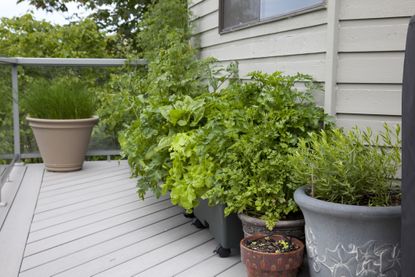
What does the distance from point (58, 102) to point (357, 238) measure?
11.2 feet

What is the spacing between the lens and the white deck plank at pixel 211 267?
7.98ft

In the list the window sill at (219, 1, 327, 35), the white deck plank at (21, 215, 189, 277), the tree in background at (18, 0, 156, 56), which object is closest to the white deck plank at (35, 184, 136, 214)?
the white deck plank at (21, 215, 189, 277)

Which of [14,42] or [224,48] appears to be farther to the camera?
[14,42]

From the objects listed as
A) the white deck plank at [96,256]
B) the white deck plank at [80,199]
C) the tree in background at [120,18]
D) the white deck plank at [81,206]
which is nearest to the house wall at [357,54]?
the white deck plank at [96,256]

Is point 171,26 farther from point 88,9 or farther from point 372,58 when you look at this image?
point 88,9

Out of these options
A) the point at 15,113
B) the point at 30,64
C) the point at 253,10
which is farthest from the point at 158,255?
the point at 30,64

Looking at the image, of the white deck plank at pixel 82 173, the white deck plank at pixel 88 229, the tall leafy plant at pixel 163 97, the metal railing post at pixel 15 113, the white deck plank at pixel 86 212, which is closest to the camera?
the white deck plank at pixel 88 229

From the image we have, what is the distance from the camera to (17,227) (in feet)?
10.2

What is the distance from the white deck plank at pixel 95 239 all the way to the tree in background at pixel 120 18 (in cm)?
568

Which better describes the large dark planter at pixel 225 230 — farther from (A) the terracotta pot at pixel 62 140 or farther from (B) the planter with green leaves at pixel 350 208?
(A) the terracotta pot at pixel 62 140

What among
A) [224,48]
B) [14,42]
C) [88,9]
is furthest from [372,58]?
[88,9]

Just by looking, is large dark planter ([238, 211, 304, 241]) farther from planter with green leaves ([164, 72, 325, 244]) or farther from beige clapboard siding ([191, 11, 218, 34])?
beige clapboard siding ([191, 11, 218, 34])

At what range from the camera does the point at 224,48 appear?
13.4ft

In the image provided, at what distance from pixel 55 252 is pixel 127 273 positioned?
527 millimetres
